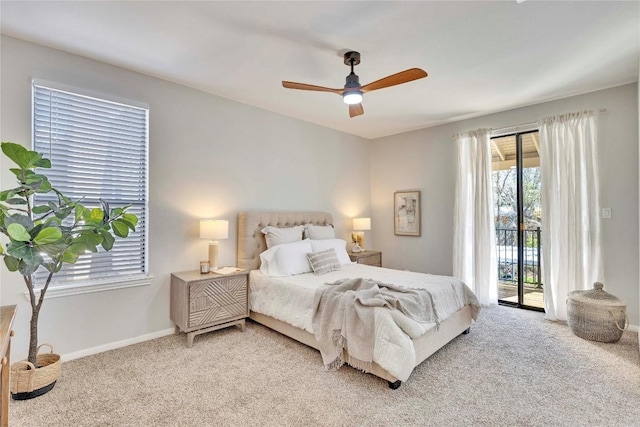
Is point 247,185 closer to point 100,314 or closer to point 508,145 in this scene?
point 100,314

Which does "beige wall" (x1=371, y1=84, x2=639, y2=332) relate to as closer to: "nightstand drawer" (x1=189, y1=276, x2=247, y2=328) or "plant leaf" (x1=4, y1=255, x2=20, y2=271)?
"nightstand drawer" (x1=189, y1=276, x2=247, y2=328)

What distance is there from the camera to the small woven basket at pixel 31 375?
214cm

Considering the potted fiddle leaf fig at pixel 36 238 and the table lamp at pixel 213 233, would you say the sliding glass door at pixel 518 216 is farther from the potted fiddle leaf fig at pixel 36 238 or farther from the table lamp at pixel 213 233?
the potted fiddle leaf fig at pixel 36 238

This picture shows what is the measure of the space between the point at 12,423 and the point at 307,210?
3.62m

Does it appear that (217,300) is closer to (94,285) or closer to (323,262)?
(94,285)

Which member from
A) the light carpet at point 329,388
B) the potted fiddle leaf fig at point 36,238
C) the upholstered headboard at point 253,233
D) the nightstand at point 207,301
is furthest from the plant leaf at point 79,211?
the upholstered headboard at point 253,233

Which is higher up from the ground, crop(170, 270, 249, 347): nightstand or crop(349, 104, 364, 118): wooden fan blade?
crop(349, 104, 364, 118): wooden fan blade

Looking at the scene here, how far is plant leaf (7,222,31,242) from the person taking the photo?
1823 mm

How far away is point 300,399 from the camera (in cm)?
219

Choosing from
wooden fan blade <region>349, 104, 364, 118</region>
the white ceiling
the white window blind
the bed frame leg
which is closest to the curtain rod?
the white ceiling

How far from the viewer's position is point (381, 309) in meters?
2.41

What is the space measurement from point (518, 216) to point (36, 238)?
16.8ft

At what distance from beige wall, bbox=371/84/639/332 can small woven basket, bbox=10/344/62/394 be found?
4.65 meters

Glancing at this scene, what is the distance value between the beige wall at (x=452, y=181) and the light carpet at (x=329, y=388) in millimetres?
963
